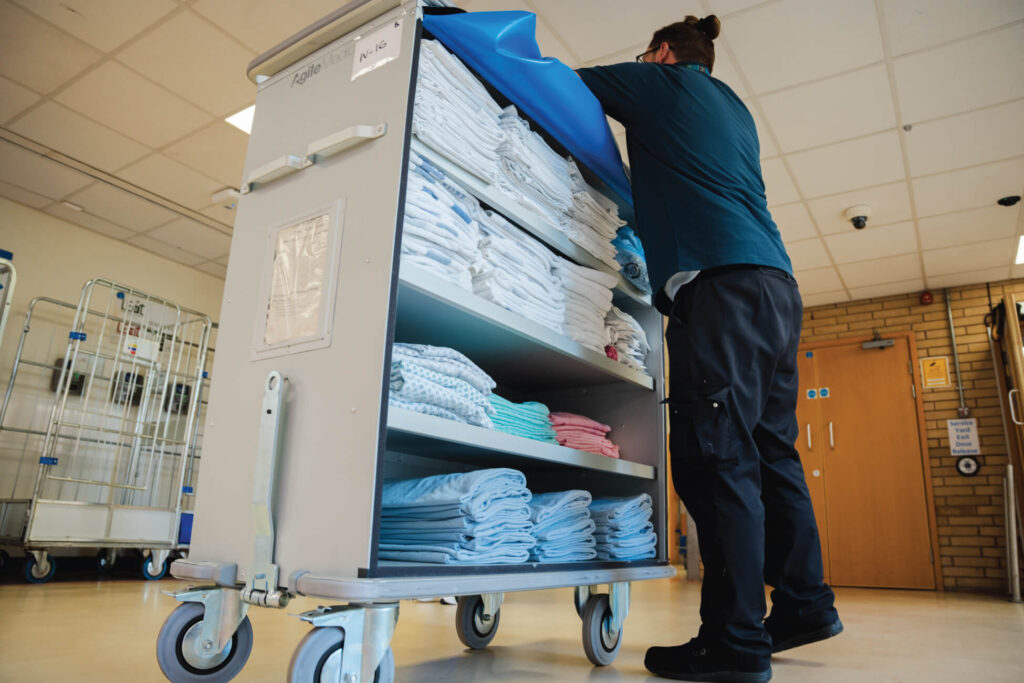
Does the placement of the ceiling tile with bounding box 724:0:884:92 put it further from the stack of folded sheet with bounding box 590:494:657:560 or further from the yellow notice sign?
the yellow notice sign

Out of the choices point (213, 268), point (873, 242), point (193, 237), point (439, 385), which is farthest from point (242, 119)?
point (873, 242)

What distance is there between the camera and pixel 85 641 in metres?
1.83

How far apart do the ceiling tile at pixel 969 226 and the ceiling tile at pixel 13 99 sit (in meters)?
6.16

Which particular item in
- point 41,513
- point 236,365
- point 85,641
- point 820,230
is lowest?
point 85,641

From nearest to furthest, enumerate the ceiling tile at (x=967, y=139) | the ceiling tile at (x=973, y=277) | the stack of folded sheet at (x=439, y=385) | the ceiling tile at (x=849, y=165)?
1. the stack of folded sheet at (x=439, y=385)
2. the ceiling tile at (x=967, y=139)
3. the ceiling tile at (x=849, y=165)
4. the ceiling tile at (x=973, y=277)

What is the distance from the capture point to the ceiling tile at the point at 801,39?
118 inches

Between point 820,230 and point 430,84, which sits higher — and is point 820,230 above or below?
above

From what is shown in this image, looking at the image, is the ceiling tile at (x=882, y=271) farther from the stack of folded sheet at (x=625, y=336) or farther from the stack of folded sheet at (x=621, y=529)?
the stack of folded sheet at (x=621, y=529)

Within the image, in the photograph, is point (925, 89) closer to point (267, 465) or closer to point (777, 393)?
point (777, 393)

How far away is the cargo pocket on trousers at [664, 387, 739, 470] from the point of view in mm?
1464

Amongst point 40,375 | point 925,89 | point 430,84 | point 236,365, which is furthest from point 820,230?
point 40,375

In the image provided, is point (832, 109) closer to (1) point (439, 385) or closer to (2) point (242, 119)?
(1) point (439, 385)

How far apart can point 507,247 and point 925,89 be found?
3176mm

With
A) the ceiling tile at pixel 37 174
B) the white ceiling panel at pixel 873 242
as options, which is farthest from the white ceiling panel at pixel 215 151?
the white ceiling panel at pixel 873 242
